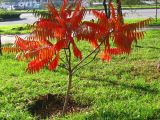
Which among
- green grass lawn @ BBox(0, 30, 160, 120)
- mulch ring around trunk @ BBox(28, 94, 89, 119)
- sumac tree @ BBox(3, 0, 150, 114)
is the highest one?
sumac tree @ BBox(3, 0, 150, 114)

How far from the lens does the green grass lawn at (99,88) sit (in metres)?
6.20

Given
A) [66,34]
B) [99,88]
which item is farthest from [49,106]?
[66,34]

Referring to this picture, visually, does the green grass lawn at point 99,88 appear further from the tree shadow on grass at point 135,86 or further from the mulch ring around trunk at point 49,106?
the mulch ring around trunk at point 49,106

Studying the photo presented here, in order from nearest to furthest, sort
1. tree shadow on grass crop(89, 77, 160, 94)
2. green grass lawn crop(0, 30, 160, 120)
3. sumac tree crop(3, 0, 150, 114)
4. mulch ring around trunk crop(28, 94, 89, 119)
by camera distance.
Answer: sumac tree crop(3, 0, 150, 114) → green grass lawn crop(0, 30, 160, 120) → mulch ring around trunk crop(28, 94, 89, 119) → tree shadow on grass crop(89, 77, 160, 94)

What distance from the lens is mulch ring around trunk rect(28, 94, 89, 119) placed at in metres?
6.59

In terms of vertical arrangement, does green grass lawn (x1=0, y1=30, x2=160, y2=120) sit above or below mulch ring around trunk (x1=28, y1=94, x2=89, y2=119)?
above

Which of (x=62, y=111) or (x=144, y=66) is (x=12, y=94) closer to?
(x=62, y=111)

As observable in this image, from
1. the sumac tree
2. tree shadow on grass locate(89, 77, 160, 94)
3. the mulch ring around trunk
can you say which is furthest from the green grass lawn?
the sumac tree

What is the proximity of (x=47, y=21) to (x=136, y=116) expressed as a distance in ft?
6.25

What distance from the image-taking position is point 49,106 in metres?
6.96

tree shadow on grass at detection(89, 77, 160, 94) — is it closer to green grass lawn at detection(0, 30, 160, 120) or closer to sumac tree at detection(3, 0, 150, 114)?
green grass lawn at detection(0, 30, 160, 120)

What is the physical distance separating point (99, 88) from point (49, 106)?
1.28 meters

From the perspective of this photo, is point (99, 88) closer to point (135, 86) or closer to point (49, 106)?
point (135, 86)

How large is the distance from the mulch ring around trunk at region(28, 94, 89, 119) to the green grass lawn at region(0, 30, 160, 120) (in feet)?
0.41
